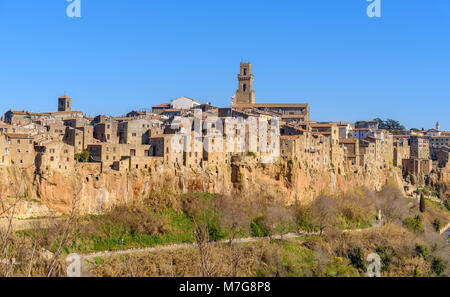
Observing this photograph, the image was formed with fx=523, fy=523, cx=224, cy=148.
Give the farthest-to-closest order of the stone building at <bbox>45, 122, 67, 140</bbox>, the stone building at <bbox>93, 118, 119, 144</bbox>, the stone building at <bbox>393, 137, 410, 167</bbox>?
the stone building at <bbox>393, 137, 410, 167</bbox>
the stone building at <bbox>93, 118, 119, 144</bbox>
the stone building at <bbox>45, 122, 67, 140</bbox>

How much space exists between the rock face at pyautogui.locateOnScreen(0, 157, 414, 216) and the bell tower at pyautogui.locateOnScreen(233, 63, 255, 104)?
64.7ft

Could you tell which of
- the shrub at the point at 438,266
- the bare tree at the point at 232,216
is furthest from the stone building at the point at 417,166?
the bare tree at the point at 232,216

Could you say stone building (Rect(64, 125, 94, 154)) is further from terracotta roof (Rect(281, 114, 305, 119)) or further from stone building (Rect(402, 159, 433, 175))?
stone building (Rect(402, 159, 433, 175))

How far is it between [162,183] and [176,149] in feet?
8.93

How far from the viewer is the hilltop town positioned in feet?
97.2

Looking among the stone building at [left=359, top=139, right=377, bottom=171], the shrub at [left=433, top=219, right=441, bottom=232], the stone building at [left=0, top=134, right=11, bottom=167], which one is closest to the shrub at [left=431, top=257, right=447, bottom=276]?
the shrub at [left=433, top=219, right=441, bottom=232]

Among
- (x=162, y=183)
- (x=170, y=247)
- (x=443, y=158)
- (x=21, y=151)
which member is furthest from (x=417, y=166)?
(x=21, y=151)

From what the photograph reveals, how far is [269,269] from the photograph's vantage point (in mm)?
30922

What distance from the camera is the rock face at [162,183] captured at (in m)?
28.3

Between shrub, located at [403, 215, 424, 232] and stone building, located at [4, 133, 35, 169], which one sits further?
shrub, located at [403, 215, 424, 232]

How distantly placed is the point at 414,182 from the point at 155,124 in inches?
1404

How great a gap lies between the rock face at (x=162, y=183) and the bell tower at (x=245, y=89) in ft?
64.7

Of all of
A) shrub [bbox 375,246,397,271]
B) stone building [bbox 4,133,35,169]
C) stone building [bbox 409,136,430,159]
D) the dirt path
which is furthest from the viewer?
stone building [bbox 409,136,430,159]
